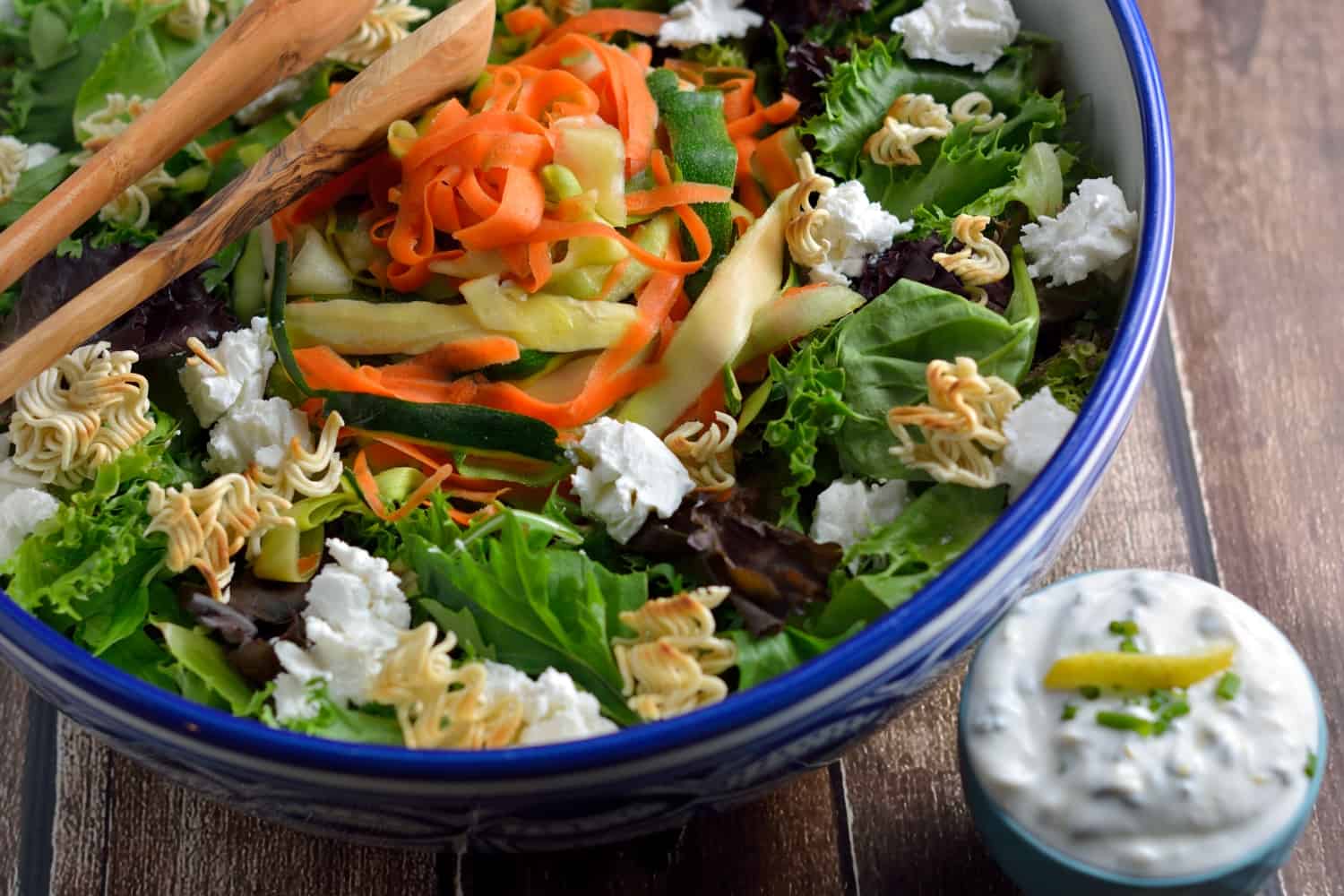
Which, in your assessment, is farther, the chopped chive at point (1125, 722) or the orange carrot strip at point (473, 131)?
the orange carrot strip at point (473, 131)

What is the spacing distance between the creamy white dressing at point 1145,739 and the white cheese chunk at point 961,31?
3.05 ft

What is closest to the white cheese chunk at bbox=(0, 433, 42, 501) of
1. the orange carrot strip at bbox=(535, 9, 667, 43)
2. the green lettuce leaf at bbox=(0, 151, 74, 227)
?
the green lettuce leaf at bbox=(0, 151, 74, 227)

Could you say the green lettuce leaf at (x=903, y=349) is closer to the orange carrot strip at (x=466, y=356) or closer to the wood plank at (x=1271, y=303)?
the orange carrot strip at (x=466, y=356)

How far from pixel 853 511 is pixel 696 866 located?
60cm

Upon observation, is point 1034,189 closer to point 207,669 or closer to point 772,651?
point 772,651

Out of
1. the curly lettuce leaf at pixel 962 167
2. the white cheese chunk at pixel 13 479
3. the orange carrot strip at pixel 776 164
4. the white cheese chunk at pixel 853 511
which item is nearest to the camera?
the white cheese chunk at pixel 853 511

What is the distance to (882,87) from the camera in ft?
7.91

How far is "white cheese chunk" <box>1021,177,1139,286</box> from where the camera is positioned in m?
2.06

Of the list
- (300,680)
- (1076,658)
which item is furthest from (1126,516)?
(300,680)

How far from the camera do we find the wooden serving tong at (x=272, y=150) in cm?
207

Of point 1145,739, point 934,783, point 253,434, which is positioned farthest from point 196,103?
point 1145,739

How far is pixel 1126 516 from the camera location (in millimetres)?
2512

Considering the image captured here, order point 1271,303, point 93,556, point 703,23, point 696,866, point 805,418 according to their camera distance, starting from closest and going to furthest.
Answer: point 93,556 → point 805,418 → point 696,866 → point 703,23 → point 1271,303

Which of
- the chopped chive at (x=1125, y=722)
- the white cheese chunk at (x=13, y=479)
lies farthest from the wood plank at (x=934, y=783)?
the white cheese chunk at (x=13, y=479)
